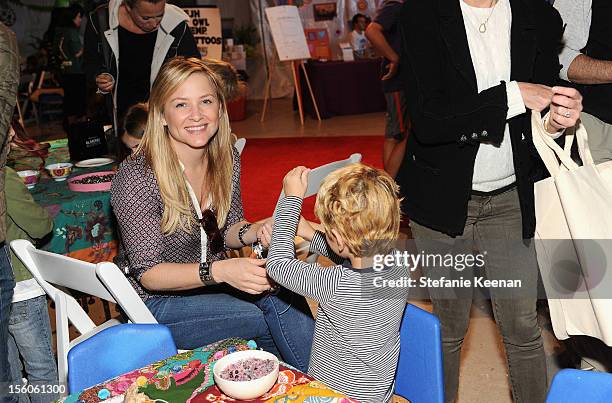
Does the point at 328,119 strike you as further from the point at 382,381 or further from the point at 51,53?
the point at 382,381

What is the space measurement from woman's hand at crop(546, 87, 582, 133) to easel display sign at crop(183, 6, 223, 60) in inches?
308

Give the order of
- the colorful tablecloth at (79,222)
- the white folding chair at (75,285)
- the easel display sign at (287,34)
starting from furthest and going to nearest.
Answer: the easel display sign at (287,34) → the colorful tablecloth at (79,222) → the white folding chair at (75,285)

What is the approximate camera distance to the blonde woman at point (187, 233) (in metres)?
2.16

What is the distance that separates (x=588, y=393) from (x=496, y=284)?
74 cm

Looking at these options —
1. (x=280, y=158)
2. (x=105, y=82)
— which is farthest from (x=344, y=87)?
(x=105, y=82)

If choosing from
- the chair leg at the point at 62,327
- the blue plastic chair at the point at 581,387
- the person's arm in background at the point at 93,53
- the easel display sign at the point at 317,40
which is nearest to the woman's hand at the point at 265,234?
the chair leg at the point at 62,327

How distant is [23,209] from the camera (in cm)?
236

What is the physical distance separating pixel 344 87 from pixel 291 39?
3.33 feet

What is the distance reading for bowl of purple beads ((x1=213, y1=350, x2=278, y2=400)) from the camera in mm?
1397

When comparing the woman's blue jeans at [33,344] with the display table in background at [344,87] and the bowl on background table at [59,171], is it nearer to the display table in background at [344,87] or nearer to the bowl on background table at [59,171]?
the bowl on background table at [59,171]

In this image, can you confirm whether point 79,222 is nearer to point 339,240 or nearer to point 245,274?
point 245,274

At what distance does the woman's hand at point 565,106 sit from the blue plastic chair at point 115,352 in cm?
122

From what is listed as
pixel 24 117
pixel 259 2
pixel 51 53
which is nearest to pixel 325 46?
pixel 259 2

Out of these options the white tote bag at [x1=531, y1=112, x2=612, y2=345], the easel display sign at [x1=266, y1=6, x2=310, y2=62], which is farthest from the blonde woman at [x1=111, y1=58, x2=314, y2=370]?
the easel display sign at [x1=266, y1=6, x2=310, y2=62]
